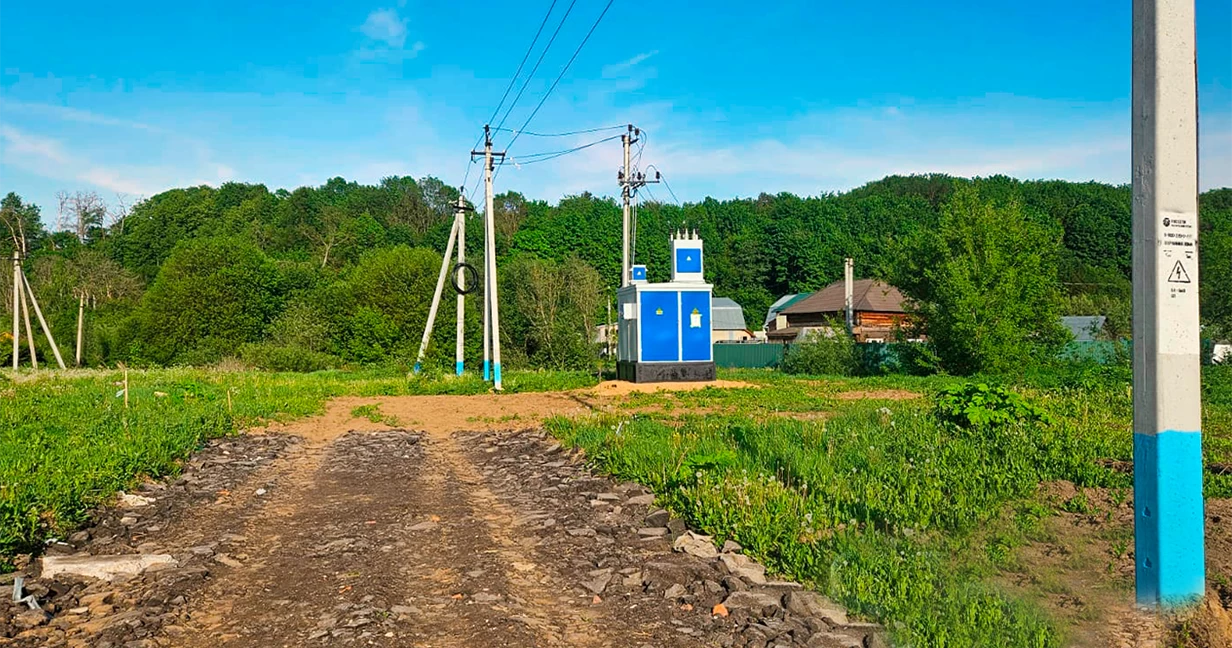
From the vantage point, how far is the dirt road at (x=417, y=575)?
15.4 ft

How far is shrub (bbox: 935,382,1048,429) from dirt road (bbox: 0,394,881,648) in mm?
4763

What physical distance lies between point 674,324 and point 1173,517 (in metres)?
21.2

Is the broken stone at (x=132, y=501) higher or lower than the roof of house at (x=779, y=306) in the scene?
lower

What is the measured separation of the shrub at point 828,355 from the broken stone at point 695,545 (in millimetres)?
31929

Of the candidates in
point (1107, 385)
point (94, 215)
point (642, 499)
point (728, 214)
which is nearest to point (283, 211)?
point (94, 215)

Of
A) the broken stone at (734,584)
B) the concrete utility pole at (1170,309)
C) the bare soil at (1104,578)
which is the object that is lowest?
the broken stone at (734,584)

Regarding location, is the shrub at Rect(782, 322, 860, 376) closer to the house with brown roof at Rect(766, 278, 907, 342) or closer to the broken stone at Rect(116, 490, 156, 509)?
the house with brown roof at Rect(766, 278, 907, 342)

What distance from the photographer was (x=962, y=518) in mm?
6332

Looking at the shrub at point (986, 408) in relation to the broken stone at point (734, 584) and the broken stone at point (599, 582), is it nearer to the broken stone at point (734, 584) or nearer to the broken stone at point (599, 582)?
the broken stone at point (734, 584)

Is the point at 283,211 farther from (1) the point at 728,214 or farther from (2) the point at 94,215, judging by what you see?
(1) the point at 728,214

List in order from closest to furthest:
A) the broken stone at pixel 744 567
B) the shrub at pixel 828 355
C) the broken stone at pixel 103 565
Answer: the broken stone at pixel 744 567 → the broken stone at pixel 103 565 → the shrub at pixel 828 355

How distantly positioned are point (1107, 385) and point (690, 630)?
659 inches

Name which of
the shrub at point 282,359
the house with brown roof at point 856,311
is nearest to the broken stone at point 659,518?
the shrub at point 282,359

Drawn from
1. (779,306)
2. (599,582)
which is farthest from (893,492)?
(779,306)
